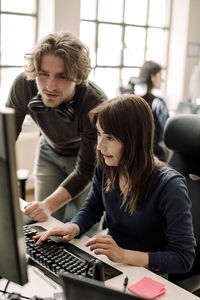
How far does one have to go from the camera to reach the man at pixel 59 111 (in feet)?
4.99

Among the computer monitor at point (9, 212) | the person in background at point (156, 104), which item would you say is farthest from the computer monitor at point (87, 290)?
the person in background at point (156, 104)

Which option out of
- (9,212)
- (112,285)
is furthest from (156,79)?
(9,212)

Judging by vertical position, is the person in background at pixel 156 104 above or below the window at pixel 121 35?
below

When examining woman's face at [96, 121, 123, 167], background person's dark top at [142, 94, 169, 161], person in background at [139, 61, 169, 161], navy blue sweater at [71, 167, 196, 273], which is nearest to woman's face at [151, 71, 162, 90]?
person in background at [139, 61, 169, 161]

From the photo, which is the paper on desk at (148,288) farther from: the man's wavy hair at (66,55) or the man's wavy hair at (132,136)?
the man's wavy hair at (66,55)

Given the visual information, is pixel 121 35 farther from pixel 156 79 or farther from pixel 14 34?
pixel 14 34

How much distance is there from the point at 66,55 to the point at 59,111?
0.83ft

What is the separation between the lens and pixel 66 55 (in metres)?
1.51

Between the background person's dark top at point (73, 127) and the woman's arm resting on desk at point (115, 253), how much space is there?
475 millimetres

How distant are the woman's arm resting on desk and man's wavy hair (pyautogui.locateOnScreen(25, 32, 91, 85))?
0.67 metres

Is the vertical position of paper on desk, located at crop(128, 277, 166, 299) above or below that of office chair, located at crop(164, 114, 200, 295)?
below

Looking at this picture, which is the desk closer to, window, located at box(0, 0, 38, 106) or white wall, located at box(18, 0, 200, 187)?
window, located at box(0, 0, 38, 106)

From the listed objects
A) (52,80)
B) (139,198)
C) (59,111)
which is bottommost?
(139,198)

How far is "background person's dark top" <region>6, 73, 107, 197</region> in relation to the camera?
165cm
